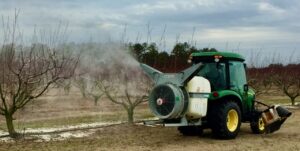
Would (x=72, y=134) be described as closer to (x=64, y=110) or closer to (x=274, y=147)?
(x=274, y=147)

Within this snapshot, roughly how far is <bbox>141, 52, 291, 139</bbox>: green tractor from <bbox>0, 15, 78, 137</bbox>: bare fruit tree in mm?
2824

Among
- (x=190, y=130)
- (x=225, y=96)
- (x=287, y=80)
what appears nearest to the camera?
(x=225, y=96)

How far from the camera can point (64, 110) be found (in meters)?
21.8

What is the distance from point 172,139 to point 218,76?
1901 millimetres

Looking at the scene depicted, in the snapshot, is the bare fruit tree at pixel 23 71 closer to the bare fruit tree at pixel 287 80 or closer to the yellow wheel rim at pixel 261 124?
the yellow wheel rim at pixel 261 124

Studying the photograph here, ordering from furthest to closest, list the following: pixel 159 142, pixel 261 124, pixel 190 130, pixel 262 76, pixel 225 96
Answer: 1. pixel 262 76
2. pixel 261 124
3. pixel 190 130
4. pixel 225 96
5. pixel 159 142

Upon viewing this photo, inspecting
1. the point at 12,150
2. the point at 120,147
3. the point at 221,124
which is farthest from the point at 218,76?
the point at 12,150

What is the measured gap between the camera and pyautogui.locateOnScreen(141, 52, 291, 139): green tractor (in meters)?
10.8

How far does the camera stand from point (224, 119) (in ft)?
36.9

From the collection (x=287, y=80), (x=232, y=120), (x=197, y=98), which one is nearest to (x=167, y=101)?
(x=197, y=98)

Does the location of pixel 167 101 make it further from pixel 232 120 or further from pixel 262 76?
pixel 262 76

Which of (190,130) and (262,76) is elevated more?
(262,76)

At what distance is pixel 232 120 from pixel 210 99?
2.96 feet

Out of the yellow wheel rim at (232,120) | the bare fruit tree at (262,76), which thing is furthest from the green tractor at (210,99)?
the bare fruit tree at (262,76)
